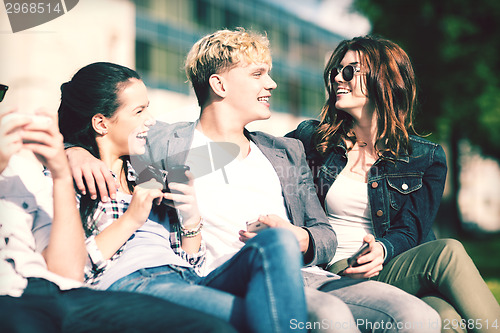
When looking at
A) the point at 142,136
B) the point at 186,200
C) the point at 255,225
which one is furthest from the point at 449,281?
the point at 142,136

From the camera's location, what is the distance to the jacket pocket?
3316mm

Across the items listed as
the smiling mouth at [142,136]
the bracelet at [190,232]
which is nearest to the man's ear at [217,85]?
the smiling mouth at [142,136]

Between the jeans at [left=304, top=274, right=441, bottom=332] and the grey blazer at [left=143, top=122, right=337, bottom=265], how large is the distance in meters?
0.21

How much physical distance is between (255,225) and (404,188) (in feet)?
3.94

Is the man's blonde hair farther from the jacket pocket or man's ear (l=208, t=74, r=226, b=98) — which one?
the jacket pocket

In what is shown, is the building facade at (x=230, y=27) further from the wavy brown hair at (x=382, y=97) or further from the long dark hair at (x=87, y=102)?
the long dark hair at (x=87, y=102)

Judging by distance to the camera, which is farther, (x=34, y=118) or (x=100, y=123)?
(x=100, y=123)

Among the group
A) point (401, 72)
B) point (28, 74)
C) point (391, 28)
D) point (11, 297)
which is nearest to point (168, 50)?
point (28, 74)

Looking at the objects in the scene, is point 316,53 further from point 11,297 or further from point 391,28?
point 11,297

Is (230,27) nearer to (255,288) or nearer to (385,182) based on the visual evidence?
(385,182)

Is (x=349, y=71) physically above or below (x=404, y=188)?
above

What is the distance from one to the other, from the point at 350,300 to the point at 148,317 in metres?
1.11

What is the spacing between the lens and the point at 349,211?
130 inches

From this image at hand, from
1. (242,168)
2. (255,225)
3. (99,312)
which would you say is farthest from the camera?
(242,168)
